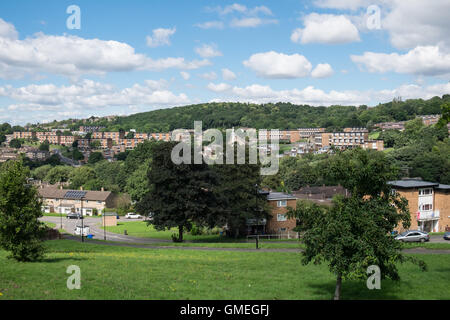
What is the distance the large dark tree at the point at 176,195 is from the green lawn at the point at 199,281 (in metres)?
16.7

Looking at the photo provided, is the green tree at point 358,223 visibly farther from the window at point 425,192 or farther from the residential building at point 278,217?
the window at point 425,192

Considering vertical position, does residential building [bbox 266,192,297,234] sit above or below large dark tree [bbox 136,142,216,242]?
below

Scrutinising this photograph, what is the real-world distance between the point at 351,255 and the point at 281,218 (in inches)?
1638

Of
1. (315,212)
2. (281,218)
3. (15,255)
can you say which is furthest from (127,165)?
(315,212)

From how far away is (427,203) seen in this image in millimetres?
59031

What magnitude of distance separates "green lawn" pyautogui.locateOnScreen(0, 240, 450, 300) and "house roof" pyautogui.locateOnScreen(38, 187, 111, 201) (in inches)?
3493

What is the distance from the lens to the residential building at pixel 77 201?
11125 cm

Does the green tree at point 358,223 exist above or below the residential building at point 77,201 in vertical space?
above

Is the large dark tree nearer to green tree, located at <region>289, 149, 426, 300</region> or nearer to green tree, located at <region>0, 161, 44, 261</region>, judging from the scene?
green tree, located at <region>0, 161, 44, 261</region>

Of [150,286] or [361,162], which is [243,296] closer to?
[150,286]

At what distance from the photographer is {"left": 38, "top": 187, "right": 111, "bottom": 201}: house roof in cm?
11256

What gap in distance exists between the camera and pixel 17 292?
1620 cm

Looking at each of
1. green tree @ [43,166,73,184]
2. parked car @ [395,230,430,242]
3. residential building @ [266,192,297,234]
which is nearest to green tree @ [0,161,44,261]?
parked car @ [395,230,430,242]

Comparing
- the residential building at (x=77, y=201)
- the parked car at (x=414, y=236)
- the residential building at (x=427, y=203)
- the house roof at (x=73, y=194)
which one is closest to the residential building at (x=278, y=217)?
the residential building at (x=427, y=203)
